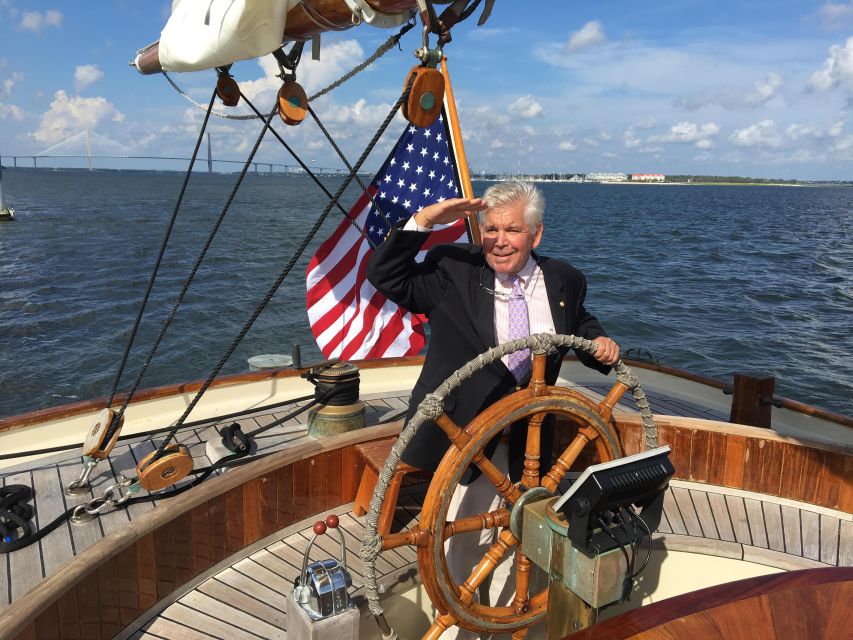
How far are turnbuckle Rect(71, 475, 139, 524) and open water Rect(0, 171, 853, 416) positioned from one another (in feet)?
30.3

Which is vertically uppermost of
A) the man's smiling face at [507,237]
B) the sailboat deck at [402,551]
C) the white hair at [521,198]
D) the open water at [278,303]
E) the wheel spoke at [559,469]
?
the white hair at [521,198]

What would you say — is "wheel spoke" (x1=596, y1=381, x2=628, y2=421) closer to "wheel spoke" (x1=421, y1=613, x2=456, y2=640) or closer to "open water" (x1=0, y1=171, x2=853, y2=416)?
"wheel spoke" (x1=421, y1=613, x2=456, y2=640)

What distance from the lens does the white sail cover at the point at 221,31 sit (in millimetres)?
2551

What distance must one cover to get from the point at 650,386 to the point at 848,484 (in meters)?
1.82

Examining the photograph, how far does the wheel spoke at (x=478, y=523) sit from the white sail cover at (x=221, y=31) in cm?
187

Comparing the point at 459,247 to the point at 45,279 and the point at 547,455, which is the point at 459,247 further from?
the point at 45,279

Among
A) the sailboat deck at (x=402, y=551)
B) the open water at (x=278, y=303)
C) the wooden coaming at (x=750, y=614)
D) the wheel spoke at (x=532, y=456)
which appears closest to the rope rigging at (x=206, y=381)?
the sailboat deck at (x=402, y=551)

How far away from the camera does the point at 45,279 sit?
20.1m

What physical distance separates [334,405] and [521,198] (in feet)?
5.90

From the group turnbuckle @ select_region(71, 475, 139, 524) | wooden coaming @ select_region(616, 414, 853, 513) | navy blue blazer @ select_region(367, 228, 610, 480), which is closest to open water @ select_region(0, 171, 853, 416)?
turnbuckle @ select_region(71, 475, 139, 524)

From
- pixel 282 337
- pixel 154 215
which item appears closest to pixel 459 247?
pixel 282 337

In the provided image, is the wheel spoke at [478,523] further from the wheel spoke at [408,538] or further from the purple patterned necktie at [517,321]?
the purple patterned necktie at [517,321]

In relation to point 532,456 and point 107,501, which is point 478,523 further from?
point 107,501

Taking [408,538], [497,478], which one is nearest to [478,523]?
[497,478]
